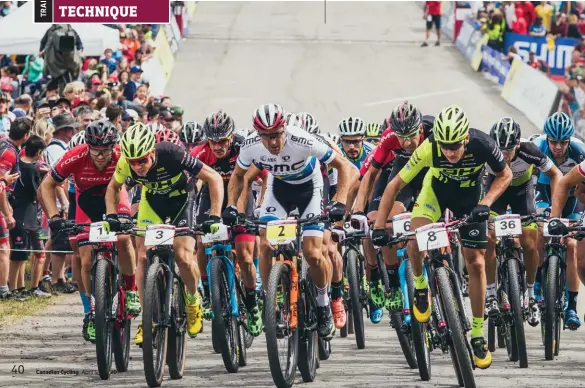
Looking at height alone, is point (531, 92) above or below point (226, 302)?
above

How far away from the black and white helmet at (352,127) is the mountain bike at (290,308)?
3.17m

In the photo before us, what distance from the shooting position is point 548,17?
35.5 metres

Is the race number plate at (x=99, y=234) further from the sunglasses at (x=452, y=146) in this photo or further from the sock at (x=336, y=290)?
the sunglasses at (x=452, y=146)

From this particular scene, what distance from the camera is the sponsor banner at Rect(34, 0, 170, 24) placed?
20.9 m

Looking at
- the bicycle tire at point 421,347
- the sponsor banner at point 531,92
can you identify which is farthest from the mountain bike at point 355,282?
Answer: the sponsor banner at point 531,92

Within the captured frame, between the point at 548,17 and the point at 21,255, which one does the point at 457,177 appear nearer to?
the point at 21,255

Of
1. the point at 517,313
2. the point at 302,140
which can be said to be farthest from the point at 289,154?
the point at 517,313

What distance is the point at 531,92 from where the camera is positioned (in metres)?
30.8

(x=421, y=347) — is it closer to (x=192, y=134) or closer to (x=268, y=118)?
(x=268, y=118)

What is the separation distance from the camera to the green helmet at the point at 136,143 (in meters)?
9.89

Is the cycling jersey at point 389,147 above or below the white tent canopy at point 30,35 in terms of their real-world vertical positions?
below

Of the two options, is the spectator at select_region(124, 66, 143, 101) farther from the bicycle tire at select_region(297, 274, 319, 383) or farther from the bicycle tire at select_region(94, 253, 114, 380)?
the bicycle tire at select_region(297, 274, 319, 383)

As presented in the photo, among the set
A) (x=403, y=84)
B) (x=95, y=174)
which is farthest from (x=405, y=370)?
(x=403, y=84)

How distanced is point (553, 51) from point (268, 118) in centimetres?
2499
